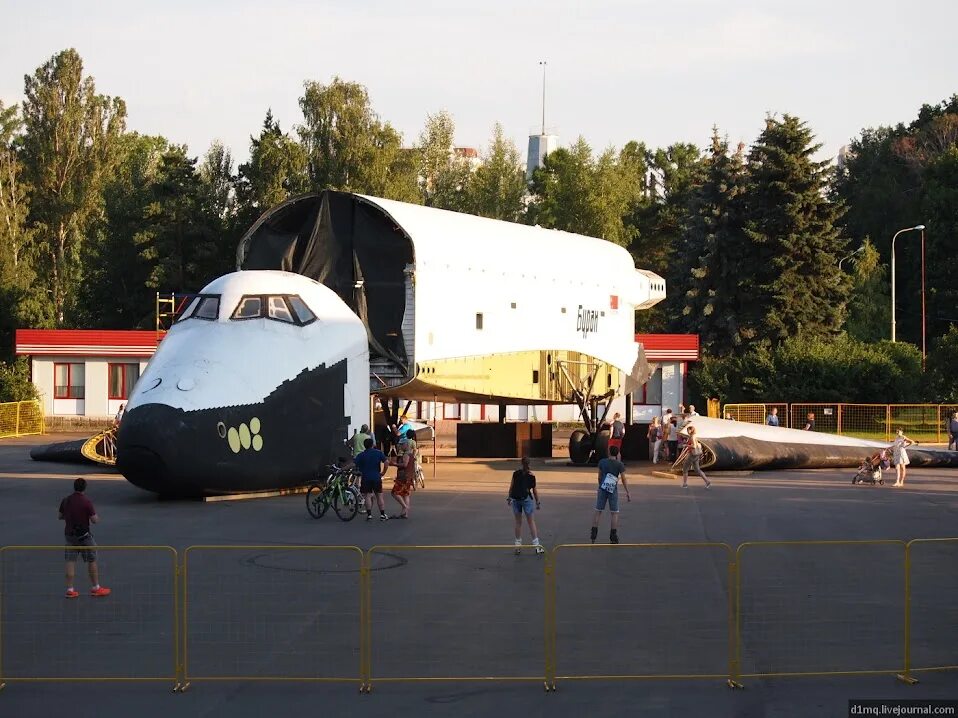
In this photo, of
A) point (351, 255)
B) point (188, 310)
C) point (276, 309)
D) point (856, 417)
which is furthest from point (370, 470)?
point (856, 417)

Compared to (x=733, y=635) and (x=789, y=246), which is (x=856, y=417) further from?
(x=733, y=635)

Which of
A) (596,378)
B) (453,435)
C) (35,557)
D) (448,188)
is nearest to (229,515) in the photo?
(35,557)

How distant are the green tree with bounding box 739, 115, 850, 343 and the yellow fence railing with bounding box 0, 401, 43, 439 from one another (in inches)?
1366

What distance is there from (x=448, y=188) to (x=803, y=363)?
38434 millimetres

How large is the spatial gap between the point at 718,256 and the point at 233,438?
4794 cm

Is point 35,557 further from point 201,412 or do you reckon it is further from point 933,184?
point 933,184

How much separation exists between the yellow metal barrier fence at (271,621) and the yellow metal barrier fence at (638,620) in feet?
6.47

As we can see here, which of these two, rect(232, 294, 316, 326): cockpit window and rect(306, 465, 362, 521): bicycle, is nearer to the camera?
rect(306, 465, 362, 521): bicycle

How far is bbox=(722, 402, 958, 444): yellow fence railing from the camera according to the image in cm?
5112

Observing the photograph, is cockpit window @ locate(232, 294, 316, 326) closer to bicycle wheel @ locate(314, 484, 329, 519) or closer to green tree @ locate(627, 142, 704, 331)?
bicycle wheel @ locate(314, 484, 329, 519)

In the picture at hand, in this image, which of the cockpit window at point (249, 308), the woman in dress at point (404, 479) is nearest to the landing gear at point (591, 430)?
the woman in dress at point (404, 479)

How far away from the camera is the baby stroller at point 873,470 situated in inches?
1195

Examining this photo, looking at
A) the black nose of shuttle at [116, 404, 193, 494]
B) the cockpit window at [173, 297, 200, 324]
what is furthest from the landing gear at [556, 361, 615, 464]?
the black nose of shuttle at [116, 404, 193, 494]

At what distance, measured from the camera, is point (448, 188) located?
89500 millimetres
